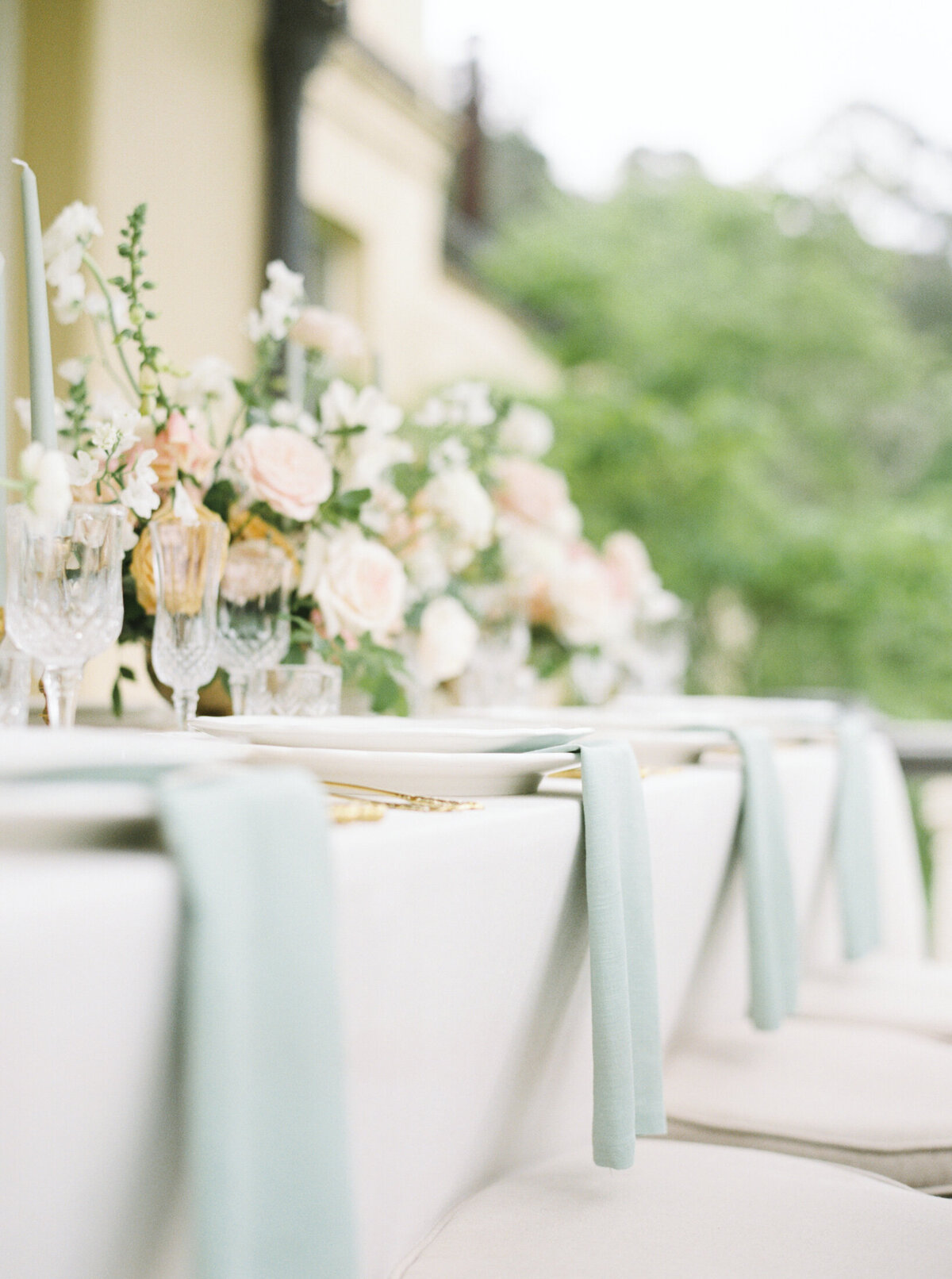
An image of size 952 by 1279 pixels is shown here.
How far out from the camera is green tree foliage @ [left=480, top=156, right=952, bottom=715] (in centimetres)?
705

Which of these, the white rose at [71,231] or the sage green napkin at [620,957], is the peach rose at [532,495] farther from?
the sage green napkin at [620,957]

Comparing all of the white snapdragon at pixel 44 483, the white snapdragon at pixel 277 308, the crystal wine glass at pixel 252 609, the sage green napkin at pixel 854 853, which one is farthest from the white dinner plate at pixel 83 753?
the sage green napkin at pixel 854 853

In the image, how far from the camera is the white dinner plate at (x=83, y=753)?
0.47 meters

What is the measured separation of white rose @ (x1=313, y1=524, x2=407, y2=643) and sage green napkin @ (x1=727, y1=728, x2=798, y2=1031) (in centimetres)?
36

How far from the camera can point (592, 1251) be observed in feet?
2.31

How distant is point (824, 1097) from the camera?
111 centimetres

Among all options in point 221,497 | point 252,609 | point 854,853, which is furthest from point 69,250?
point 854,853

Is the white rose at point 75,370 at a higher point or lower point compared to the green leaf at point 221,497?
higher

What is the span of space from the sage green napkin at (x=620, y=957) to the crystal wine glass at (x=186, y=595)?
350mm

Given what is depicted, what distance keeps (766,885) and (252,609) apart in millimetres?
552

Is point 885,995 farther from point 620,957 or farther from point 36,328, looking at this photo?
point 36,328

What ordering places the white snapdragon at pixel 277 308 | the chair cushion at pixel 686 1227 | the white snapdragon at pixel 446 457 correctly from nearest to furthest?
1. the chair cushion at pixel 686 1227
2. the white snapdragon at pixel 277 308
3. the white snapdragon at pixel 446 457

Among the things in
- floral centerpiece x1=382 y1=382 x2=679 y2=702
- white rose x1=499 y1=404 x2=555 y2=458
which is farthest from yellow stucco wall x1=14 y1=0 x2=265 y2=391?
floral centerpiece x1=382 y1=382 x2=679 y2=702

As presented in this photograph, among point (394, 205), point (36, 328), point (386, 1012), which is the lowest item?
point (386, 1012)
